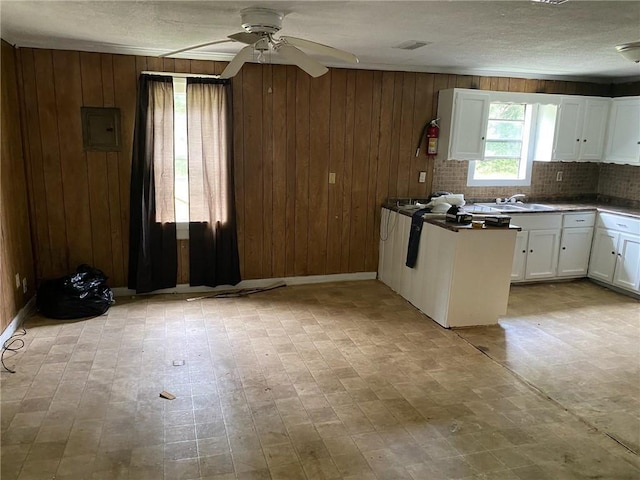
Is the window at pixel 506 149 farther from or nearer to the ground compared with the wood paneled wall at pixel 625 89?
nearer to the ground

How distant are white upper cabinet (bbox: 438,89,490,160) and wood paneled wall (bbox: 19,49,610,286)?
0.81 feet

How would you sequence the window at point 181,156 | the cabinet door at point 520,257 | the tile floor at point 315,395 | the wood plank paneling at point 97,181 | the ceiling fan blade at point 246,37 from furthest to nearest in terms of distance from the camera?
the cabinet door at point 520,257 → the window at point 181,156 → the wood plank paneling at point 97,181 → the ceiling fan blade at point 246,37 → the tile floor at point 315,395

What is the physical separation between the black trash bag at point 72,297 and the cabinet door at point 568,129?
522 centimetres

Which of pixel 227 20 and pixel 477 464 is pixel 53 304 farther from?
pixel 477 464

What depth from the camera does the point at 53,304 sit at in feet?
13.7

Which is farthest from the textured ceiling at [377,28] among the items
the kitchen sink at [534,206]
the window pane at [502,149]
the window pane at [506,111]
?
the kitchen sink at [534,206]

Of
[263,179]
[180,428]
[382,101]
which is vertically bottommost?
[180,428]

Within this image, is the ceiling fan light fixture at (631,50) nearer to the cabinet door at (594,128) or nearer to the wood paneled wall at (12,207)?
the cabinet door at (594,128)

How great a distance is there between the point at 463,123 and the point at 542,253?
1729 mm

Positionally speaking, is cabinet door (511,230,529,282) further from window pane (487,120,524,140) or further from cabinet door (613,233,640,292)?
window pane (487,120,524,140)

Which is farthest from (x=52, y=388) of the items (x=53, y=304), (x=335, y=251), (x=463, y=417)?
(x=335, y=251)

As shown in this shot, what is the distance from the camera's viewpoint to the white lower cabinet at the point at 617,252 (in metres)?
5.07

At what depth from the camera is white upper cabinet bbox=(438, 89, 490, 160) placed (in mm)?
5182

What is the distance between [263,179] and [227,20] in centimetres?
199
